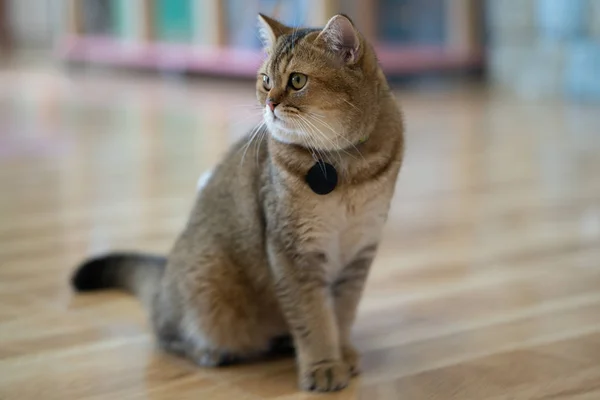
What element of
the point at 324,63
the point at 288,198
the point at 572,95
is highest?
the point at 324,63

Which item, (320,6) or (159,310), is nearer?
(159,310)

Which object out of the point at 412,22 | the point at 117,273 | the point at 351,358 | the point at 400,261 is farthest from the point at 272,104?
the point at 412,22

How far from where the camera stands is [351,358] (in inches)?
54.7

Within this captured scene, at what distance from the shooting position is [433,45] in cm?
574

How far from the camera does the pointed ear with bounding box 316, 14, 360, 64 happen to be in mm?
1260

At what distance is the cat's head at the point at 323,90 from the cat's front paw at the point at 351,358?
1.16ft

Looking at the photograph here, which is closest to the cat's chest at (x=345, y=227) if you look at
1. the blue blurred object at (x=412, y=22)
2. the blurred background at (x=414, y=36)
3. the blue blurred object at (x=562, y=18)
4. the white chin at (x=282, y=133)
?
the white chin at (x=282, y=133)

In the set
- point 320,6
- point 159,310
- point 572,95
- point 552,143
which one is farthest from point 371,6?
point 159,310

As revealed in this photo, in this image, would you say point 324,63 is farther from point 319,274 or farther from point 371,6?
point 371,6

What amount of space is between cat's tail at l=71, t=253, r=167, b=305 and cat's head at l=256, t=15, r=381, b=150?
1.79 ft

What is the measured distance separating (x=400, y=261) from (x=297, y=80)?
816 mm

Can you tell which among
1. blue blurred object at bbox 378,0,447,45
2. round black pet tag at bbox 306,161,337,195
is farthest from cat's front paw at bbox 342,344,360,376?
blue blurred object at bbox 378,0,447,45

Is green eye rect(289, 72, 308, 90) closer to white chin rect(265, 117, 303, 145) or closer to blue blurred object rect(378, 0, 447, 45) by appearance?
white chin rect(265, 117, 303, 145)

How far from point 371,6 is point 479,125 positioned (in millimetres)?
1575
